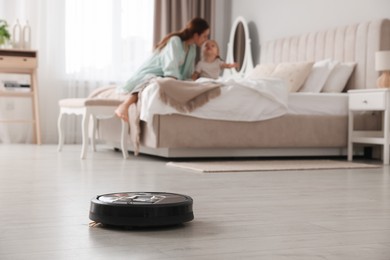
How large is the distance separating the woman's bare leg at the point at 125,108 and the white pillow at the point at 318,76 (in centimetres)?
144

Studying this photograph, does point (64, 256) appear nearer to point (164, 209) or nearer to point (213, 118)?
point (164, 209)

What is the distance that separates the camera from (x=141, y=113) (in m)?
4.40

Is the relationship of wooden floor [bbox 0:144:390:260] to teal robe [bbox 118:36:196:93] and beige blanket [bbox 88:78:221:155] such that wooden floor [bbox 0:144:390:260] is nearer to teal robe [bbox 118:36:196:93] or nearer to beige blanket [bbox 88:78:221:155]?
beige blanket [bbox 88:78:221:155]

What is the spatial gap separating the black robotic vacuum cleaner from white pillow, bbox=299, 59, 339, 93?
3.52 metres

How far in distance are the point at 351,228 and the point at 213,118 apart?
8.82 ft

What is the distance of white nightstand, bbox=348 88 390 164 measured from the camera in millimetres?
4359

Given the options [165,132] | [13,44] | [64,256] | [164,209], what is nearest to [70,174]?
[165,132]

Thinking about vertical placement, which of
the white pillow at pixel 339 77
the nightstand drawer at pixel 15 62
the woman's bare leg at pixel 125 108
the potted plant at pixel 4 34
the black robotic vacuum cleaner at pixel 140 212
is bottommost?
the black robotic vacuum cleaner at pixel 140 212

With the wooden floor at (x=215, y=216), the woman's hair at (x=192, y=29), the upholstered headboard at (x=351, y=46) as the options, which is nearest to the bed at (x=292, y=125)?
the upholstered headboard at (x=351, y=46)

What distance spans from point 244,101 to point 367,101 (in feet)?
2.92

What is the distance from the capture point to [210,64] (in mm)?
5188

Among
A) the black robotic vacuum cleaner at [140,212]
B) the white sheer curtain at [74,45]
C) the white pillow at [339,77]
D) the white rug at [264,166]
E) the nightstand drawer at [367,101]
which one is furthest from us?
the white sheer curtain at [74,45]

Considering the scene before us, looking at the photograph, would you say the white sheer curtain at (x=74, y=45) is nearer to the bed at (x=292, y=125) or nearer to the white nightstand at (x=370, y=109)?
the bed at (x=292, y=125)

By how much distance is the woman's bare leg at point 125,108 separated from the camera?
453 centimetres
